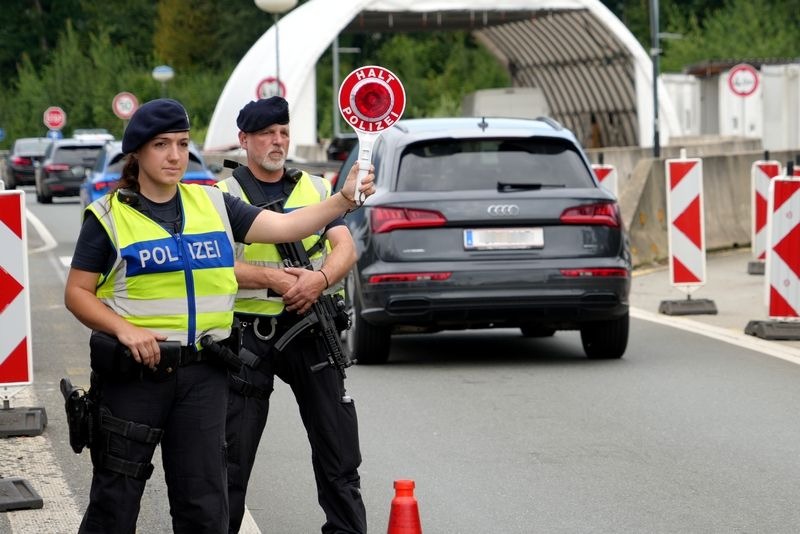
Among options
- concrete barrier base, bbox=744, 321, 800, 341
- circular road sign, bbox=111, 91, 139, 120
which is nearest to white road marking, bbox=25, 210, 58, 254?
circular road sign, bbox=111, 91, 139, 120

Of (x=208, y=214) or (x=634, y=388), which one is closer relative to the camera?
(x=208, y=214)

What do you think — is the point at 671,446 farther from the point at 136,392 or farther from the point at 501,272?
the point at 136,392

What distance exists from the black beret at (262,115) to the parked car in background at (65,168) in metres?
36.2

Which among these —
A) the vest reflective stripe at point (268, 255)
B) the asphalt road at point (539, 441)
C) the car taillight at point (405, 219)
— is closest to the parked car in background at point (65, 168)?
the asphalt road at point (539, 441)

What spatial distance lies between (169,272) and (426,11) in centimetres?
4293

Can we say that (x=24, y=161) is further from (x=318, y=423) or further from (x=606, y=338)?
(x=318, y=423)

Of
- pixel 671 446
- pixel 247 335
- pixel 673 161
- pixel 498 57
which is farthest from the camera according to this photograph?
pixel 498 57

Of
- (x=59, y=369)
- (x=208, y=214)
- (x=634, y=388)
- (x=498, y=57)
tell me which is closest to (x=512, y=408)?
(x=634, y=388)

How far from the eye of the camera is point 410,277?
1202cm

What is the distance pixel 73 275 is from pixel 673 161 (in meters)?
10.1

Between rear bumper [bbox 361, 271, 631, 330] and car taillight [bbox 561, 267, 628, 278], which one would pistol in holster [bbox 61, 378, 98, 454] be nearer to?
rear bumper [bbox 361, 271, 631, 330]

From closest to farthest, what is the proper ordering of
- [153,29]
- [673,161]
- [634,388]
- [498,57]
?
[634,388] → [673,161] → [498,57] → [153,29]

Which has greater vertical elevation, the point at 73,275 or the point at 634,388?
the point at 73,275

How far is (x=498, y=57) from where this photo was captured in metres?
65.2
